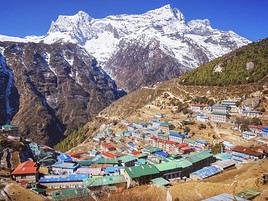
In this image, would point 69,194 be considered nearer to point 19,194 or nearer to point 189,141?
A: point 19,194

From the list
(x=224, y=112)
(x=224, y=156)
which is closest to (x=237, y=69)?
(x=224, y=112)

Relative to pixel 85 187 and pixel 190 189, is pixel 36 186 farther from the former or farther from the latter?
pixel 190 189

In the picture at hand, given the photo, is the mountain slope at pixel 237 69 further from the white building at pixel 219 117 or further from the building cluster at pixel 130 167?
the building cluster at pixel 130 167

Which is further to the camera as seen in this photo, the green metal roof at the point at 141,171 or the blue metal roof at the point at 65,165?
the blue metal roof at the point at 65,165

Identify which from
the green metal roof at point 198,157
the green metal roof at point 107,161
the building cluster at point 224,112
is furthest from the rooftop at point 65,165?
the building cluster at point 224,112

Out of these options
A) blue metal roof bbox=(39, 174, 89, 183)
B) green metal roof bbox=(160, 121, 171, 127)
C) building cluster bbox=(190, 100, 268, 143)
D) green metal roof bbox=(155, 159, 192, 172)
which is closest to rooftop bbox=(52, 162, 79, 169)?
blue metal roof bbox=(39, 174, 89, 183)

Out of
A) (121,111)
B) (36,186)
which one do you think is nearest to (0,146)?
(36,186)
